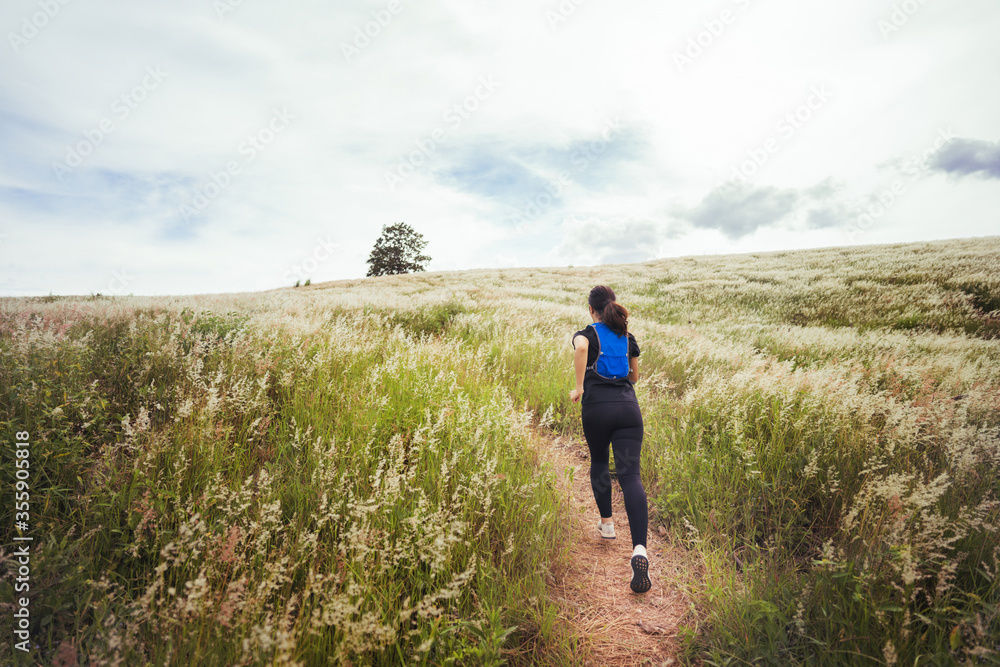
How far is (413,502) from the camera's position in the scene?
298 cm

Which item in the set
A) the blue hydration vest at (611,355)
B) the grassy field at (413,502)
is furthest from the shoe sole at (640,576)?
the blue hydration vest at (611,355)

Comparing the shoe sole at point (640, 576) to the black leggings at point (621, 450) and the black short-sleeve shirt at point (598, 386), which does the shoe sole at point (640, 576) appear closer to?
the black leggings at point (621, 450)

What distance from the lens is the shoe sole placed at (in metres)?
3.18

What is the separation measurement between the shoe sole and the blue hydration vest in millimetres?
1546

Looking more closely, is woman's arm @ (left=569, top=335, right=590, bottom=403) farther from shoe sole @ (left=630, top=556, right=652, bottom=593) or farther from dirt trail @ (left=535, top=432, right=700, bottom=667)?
shoe sole @ (left=630, top=556, right=652, bottom=593)

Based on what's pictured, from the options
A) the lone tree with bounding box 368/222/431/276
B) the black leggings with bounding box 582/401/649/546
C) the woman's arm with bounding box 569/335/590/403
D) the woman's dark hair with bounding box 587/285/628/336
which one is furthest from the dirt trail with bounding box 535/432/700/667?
the lone tree with bounding box 368/222/431/276

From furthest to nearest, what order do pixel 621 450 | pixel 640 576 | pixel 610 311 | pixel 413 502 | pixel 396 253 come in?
pixel 396 253 → pixel 610 311 → pixel 621 450 → pixel 640 576 → pixel 413 502

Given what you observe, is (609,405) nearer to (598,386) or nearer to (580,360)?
(598,386)

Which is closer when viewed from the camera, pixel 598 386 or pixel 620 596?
pixel 620 596

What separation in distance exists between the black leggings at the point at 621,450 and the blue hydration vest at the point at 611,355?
0.96ft

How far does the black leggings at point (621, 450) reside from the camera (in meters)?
3.46

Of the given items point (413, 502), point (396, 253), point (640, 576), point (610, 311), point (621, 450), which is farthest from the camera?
point (396, 253)

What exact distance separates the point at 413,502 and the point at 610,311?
7.88 ft

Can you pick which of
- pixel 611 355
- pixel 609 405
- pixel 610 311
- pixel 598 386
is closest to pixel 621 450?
pixel 609 405
